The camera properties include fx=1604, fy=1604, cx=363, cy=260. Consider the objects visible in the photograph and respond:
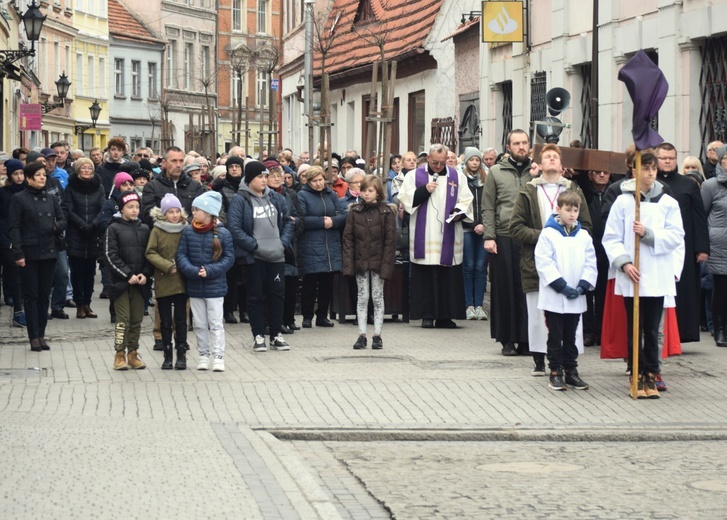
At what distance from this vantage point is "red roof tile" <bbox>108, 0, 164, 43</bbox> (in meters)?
76.7

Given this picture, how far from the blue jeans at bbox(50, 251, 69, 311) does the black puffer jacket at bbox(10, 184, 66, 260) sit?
97.4 inches

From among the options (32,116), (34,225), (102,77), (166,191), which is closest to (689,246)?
(166,191)

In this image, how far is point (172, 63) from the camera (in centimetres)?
8375

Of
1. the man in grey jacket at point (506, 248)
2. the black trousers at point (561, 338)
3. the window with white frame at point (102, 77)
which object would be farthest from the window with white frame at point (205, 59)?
the black trousers at point (561, 338)

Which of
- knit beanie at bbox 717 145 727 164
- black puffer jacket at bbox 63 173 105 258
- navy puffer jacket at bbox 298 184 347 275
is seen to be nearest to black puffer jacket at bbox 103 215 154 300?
navy puffer jacket at bbox 298 184 347 275

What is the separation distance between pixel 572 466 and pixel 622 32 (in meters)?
14.5

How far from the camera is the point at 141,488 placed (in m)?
8.27

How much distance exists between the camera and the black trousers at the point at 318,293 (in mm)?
17516

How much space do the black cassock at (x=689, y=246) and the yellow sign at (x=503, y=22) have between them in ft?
40.7

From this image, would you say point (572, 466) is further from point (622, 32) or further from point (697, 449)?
point (622, 32)

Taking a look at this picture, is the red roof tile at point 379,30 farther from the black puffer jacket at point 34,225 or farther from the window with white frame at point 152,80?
the window with white frame at point 152,80

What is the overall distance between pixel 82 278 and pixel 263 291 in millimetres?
4193

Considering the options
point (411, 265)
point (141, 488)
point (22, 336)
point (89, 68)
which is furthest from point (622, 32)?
point (89, 68)

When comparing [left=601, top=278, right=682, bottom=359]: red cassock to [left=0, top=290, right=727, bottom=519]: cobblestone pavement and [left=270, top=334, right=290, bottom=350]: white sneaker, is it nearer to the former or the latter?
[left=0, top=290, right=727, bottom=519]: cobblestone pavement
